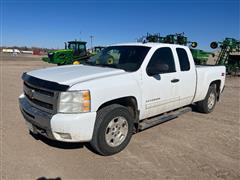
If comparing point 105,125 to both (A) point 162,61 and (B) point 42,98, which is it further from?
(A) point 162,61

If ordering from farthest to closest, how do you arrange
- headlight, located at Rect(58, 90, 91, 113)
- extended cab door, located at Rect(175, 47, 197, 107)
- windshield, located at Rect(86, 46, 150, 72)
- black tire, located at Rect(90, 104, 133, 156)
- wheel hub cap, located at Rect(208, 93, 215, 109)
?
1. wheel hub cap, located at Rect(208, 93, 215, 109)
2. extended cab door, located at Rect(175, 47, 197, 107)
3. windshield, located at Rect(86, 46, 150, 72)
4. black tire, located at Rect(90, 104, 133, 156)
5. headlight, located at Rect(58, 90, 91, 113)

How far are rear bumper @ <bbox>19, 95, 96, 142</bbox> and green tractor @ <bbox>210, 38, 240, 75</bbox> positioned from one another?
15941mm

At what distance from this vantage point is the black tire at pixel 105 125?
133 inches

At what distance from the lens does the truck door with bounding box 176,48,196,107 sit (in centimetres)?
481

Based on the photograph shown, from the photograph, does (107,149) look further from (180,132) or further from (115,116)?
(180,132)

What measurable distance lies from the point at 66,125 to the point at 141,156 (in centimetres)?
138

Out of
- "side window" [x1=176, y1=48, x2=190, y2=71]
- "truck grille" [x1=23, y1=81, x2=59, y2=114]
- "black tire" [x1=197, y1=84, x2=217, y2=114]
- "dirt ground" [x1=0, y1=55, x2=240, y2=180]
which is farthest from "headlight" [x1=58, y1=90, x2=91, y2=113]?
"black tire" [x1=197, y1=84, x2=217, y2=114]

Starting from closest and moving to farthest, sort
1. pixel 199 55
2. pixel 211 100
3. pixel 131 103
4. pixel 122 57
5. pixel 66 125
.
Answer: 1. pixel 66 125
2. pixel 131 103
3. pixel 122 57
4. pixel 211 100
5. pixel 199 55

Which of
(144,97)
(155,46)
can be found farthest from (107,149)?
(155,46)

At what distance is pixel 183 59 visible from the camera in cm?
501

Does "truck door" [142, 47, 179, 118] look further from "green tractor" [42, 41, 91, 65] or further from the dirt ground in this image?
"green tractor" [42, 41, 91, 65]

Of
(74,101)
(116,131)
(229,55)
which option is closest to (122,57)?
(116,131)

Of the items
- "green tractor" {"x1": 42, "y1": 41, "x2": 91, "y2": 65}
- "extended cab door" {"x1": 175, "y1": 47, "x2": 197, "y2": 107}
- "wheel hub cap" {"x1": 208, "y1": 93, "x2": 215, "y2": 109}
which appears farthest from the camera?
"green tractor" {"x1": 42, "y1": 41, "x2": 91, "y2": 65}

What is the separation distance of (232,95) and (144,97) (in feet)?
21.5
